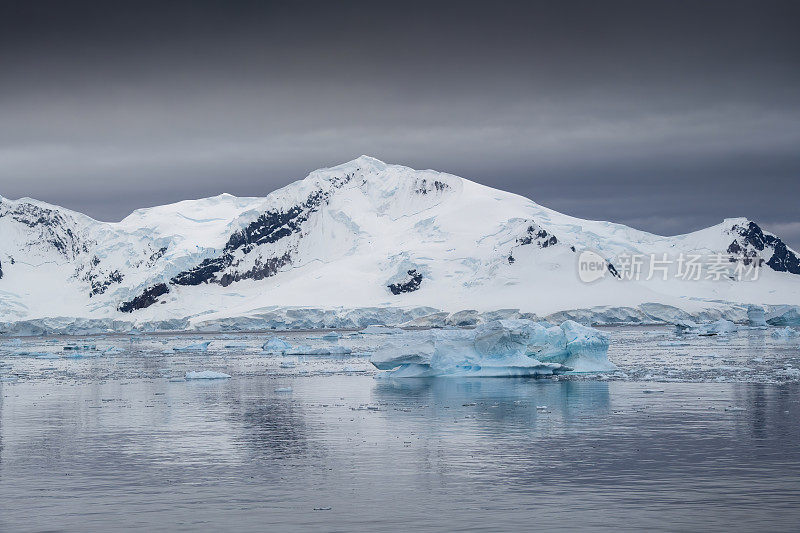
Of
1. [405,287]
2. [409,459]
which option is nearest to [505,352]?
[409,459]

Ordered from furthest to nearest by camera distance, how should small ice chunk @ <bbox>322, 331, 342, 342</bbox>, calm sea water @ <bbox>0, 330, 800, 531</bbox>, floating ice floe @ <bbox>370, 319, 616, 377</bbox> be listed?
1. small ice chunk @ <bbox>322, 331, 342, 342</bbox>
2. floating ice floe @ <bbox>370, 319, 616, 377</bbox>
3. calm sea water @ <bbox>0, 330, 800, 531</bbox>

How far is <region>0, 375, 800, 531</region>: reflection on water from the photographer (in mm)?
17250

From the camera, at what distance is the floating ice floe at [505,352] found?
45875 mm

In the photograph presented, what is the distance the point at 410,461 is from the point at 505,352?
2430cm

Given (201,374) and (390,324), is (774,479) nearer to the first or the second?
(201,374)

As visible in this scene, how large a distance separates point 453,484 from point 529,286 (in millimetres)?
172220

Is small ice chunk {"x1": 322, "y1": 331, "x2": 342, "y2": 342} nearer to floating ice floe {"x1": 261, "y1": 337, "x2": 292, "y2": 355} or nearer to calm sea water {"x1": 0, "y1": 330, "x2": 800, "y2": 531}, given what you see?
floating ice floe {"x1": 261, "y1": 337, "x2": 292, "y2": 355}

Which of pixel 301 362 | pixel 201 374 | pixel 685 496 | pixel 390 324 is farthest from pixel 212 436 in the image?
pixel 390 324

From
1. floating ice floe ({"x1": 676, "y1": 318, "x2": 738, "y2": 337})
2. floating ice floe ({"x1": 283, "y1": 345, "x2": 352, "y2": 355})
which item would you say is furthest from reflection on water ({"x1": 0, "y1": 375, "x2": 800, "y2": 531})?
floating ice floe ({"x1": 676, "y1": 318, "x2": 738, "y2": 337})

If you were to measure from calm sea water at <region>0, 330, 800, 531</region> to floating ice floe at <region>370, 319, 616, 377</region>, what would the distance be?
19.9ft

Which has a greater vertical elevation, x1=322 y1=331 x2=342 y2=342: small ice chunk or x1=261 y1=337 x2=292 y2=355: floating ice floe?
x1=322 y1=331 x2=342 y2=342: small ice chunk

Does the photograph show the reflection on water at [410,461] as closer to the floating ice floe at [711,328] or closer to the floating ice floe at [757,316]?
the floating ice floe at [711,328]

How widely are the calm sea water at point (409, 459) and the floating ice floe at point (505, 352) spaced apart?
19.9 ft

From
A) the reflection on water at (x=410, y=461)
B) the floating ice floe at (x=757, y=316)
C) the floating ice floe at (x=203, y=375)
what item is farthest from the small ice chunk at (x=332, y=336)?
the reflection on water at (x=410, y=461)
